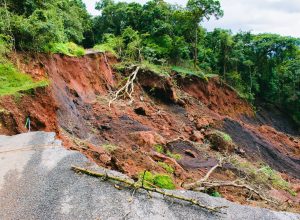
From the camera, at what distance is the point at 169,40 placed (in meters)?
25.1

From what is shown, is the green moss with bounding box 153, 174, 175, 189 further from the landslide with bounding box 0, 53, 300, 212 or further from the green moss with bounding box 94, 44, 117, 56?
the green moss with bounding box 94, 44, 117, 56

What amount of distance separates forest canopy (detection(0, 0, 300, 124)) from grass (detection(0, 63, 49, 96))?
2.07 metres

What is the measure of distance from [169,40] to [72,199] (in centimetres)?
2069

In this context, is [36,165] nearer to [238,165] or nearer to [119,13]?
[238,165]

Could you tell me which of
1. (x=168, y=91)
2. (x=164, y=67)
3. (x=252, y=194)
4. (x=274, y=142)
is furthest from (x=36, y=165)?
(x=274, y=142)

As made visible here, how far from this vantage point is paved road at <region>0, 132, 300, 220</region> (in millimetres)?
5367

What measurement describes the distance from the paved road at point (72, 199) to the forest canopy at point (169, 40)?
848 centimetres

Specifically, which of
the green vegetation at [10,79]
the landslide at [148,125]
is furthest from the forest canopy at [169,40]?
the landslide at [148,125]

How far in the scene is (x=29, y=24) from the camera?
14.0 m

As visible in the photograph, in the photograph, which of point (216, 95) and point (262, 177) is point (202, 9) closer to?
point (216, 95)

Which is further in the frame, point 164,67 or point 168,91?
point 164,67

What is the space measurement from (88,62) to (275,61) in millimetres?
20978

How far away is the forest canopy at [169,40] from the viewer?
15.0m

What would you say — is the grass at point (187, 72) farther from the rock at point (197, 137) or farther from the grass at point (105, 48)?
the rock at point (197, 137)
